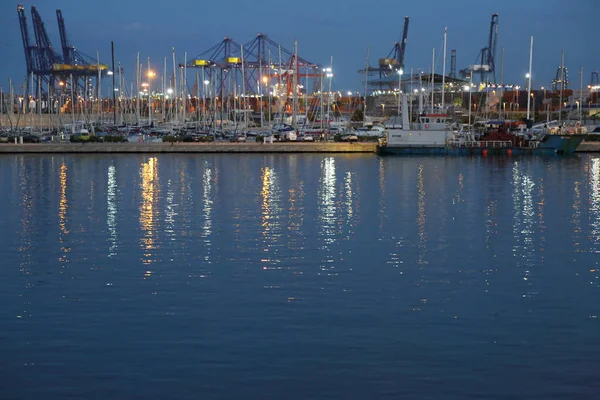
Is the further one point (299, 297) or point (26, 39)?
point (26, 39)

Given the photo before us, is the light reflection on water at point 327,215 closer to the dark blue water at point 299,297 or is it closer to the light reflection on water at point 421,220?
the dark blue water at point 299,297

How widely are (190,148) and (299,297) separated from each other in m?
47.6

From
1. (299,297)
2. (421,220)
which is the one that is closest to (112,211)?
(421,220)

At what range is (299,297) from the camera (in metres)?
14.9

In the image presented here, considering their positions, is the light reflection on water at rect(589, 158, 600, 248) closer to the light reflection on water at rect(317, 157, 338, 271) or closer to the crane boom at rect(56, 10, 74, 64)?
the light reflection on water at rect(317, 157, 338, 271)

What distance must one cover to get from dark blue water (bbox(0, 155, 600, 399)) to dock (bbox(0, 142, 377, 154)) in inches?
1152

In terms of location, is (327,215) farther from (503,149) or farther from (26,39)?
(26,39)

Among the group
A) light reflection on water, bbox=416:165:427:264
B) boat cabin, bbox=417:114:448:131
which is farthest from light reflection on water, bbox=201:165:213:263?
boat cabin, bbox=417:114:448:131

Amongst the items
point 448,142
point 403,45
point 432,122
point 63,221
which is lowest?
point 63,221

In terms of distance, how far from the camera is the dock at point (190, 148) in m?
61.6

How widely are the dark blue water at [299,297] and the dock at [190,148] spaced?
2927cm

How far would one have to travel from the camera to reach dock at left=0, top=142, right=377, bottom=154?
6162cm

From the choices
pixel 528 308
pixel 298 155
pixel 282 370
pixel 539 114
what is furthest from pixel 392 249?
pixel 539 114

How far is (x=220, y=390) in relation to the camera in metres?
10.3
